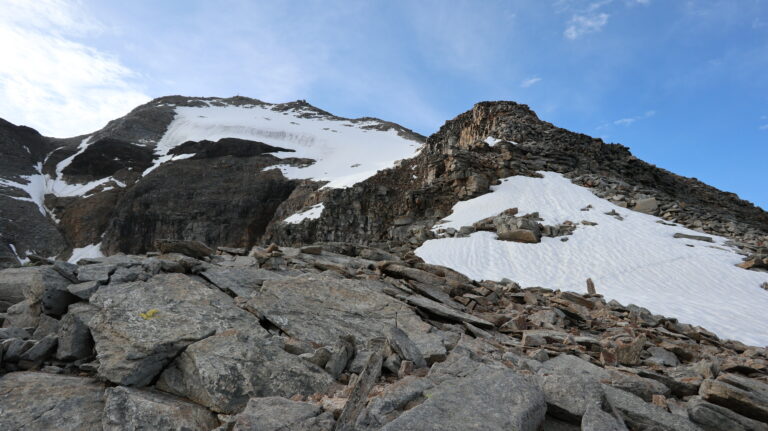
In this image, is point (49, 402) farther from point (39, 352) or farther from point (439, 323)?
point (439, 323)

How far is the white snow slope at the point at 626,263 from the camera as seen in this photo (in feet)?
37.9

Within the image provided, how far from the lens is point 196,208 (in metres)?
50.5

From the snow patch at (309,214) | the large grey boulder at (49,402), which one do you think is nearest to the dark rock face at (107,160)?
the snow patch at (309,214)

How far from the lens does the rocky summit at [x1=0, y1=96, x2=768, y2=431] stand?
3.61 metres

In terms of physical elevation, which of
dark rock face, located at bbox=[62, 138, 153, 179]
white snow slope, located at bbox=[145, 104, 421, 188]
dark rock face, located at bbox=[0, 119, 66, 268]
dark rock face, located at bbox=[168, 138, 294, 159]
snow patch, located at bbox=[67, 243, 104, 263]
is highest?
white snow slope, located at bbox=[145, 104, 421, 188]

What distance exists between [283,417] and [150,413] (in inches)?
60.8

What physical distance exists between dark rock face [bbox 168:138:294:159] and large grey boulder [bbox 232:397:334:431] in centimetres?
6349

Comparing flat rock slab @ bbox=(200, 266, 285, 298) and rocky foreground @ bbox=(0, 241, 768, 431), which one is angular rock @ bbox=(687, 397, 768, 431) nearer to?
rocky foreground @ bbox=(0, 241, 768, 431)

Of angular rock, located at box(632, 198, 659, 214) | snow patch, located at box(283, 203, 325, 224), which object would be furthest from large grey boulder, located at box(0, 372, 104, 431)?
→ snow patch, located at box(283, 203, 325, 224)

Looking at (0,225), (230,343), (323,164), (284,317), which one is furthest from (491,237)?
(0,225)

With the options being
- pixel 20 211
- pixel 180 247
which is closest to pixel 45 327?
pixel 180 247

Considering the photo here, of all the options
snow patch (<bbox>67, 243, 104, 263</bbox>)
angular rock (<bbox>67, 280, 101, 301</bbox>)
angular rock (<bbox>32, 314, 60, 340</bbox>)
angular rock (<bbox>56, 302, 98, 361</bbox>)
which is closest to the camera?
angular rock (<bbox>56, 302, 98, 361</bbox>)

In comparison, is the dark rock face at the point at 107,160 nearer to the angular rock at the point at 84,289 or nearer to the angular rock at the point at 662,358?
the angular rock at the point at 84,289

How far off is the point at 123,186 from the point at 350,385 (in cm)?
6711
